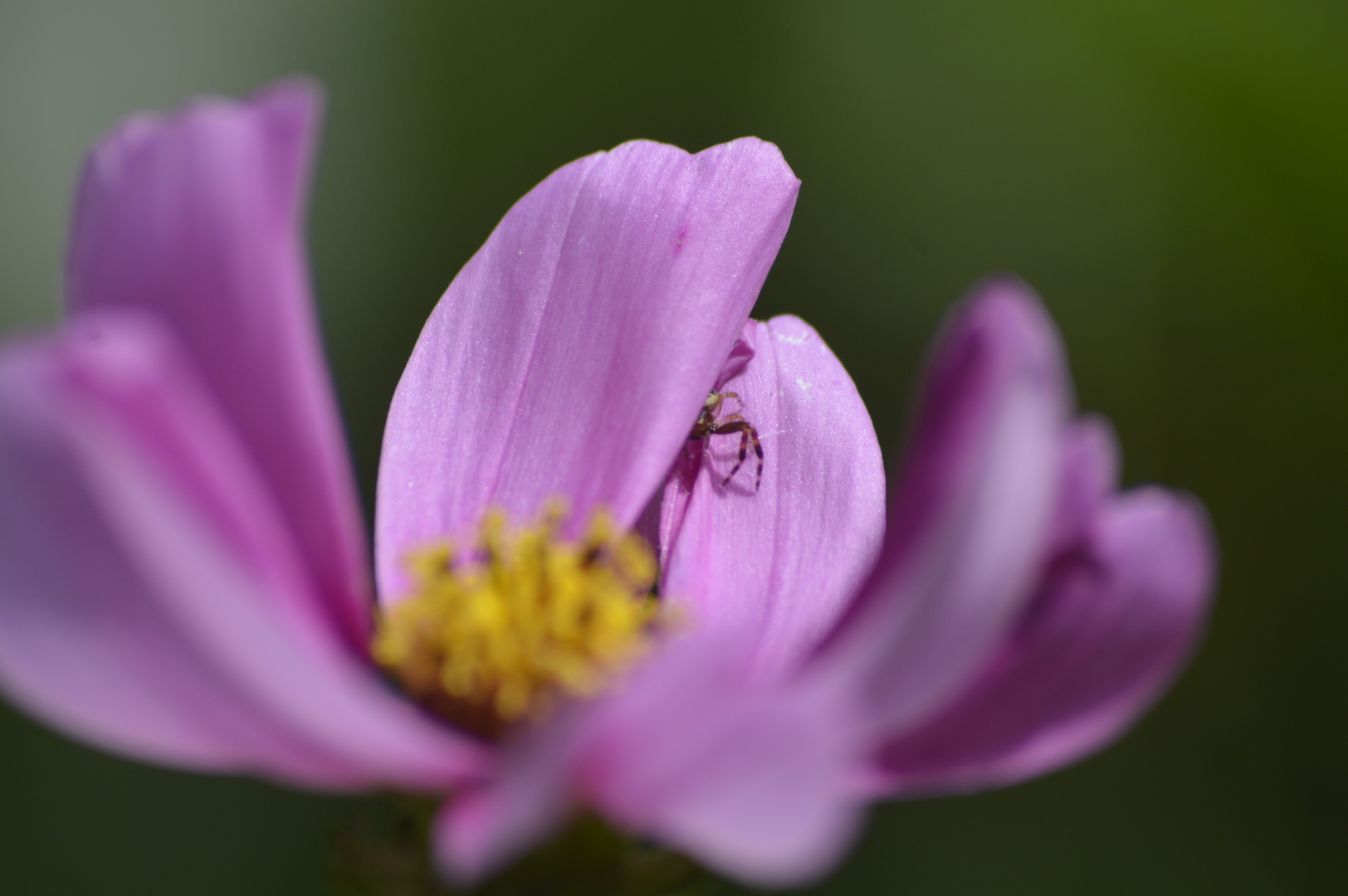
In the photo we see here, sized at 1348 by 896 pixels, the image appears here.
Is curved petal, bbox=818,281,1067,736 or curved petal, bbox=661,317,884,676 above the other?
curved petal, bbox=818,281,1067,736

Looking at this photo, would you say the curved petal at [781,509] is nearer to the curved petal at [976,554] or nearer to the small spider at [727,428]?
the small spider at [727,428]

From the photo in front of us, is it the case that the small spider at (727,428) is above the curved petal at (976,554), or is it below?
below

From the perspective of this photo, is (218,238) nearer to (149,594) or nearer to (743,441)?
(149,594)

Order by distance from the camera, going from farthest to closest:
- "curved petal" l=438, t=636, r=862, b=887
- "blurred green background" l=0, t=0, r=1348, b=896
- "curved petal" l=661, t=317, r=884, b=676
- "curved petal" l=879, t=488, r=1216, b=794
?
1. "blurred green background" l=0, t=0, r=1348, b=896
2. "curved petal" l=661, t=317, r=884, b=676
3. "curved petal" l=879, t=488, r=1216, b=794
4. "curved petal" l=438, t=636, r=862, b=887

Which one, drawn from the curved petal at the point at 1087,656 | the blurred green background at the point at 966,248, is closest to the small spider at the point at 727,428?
the curved petal at the point at 1087,656

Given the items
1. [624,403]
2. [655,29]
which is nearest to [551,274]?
[624,403]

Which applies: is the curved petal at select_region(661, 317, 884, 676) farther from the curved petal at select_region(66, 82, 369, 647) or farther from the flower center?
the curved petal at select_region(66, 82, 369, 647)

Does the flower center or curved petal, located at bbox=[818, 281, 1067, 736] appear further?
the flower center

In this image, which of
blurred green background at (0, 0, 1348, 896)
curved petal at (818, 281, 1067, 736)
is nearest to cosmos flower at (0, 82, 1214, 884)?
curved petal at (818, 281, 1067, 736)
